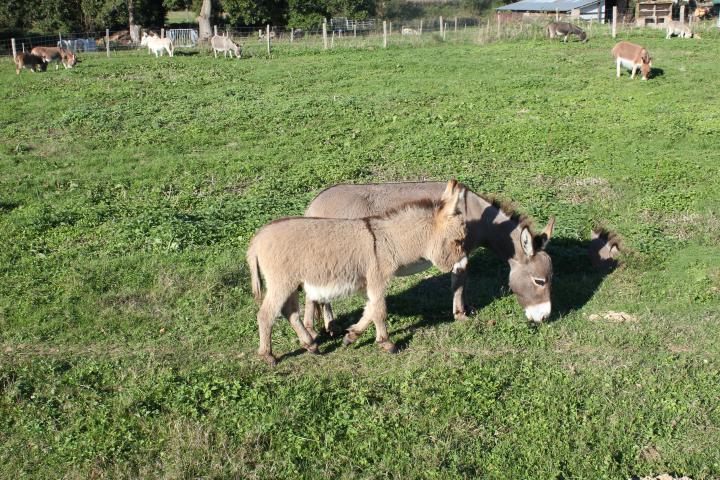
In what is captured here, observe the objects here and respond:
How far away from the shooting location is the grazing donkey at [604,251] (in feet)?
32.5

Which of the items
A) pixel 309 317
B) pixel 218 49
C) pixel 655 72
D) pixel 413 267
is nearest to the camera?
pixel 413 267

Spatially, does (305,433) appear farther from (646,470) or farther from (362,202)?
(362,202)

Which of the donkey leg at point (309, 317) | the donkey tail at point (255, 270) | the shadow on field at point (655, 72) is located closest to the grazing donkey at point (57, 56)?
the shadow on field at point (655, 72)

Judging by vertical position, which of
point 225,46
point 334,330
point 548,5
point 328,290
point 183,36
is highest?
point 548,5

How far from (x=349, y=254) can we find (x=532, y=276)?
2.52 metres

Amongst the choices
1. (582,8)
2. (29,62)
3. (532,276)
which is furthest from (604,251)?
(582,8)

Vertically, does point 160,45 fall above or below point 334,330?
above

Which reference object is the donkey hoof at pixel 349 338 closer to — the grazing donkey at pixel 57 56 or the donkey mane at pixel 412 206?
the donkey mane at pixel 412 206

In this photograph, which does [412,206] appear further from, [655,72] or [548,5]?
[548,5]

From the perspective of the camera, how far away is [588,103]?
20438 mm

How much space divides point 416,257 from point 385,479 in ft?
8.71

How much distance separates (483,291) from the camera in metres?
9.38

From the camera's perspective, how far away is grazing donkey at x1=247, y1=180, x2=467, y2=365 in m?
7.12

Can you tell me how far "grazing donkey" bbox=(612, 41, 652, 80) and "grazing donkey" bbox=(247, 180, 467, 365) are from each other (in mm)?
19114
